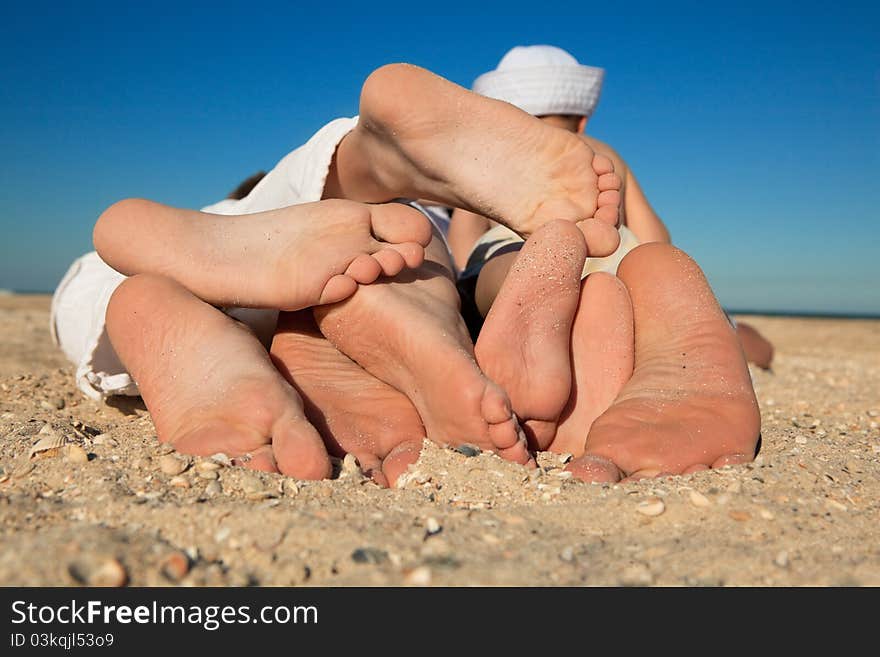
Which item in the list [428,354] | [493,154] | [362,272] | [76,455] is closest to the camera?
[76,455]

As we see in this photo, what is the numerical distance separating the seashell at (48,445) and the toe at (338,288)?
0.49m

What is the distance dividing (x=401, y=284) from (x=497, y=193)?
26 centimetres

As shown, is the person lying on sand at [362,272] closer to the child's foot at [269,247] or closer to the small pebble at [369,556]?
the child's foot at [269,247]

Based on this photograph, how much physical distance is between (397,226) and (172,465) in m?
0.60

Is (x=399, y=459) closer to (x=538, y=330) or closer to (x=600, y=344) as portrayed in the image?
(x=538, y=330)

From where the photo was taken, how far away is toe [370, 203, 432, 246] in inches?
56.6

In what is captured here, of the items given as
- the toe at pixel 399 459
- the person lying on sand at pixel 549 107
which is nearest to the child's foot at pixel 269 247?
the toe at pixel 399 459

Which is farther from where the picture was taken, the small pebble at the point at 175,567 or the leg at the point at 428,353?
the leg at the point at 428,353

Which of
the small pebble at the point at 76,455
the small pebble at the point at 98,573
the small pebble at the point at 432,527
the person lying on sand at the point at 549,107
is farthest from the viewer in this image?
the person lying on sand at the point at 549,107

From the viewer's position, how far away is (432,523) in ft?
3.01

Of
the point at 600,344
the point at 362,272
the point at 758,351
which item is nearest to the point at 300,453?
the point at 362,272

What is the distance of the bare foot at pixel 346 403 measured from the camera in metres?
1.28

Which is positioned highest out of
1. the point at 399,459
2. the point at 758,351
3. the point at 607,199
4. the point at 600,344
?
the point at 607,199

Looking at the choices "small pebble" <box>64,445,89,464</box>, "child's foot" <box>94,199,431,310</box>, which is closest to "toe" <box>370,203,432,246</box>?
"child's foot" <box>94,199,431,310</box>
